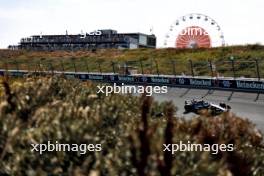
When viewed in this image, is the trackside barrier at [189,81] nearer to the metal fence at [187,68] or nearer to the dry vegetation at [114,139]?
the metal fence at [187,68]

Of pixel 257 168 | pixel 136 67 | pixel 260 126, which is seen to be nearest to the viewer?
pixel 257 168

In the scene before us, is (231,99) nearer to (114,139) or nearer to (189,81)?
(189,81)

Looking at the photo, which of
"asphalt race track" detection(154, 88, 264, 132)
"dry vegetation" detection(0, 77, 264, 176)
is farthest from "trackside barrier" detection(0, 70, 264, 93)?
"dry vegetation" detection(0, 77, 264, 176)

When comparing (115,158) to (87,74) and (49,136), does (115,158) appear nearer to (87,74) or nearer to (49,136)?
(49,136)

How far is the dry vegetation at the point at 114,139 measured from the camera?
6.50 meters

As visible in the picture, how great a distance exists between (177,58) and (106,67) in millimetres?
10564

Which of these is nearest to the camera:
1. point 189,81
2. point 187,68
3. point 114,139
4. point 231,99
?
point 114,139

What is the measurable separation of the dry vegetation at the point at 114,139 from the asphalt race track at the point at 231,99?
18.0m

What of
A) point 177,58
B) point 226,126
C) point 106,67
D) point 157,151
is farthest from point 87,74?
point 157,151

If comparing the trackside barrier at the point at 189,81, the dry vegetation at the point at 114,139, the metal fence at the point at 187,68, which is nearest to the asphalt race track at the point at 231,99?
the trackside barrier at the point at 189,81

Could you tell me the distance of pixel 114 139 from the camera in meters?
10.1

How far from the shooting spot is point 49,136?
8469mm

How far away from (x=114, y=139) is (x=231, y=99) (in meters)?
27.6

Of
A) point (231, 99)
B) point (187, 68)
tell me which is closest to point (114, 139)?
point (231, 99)
